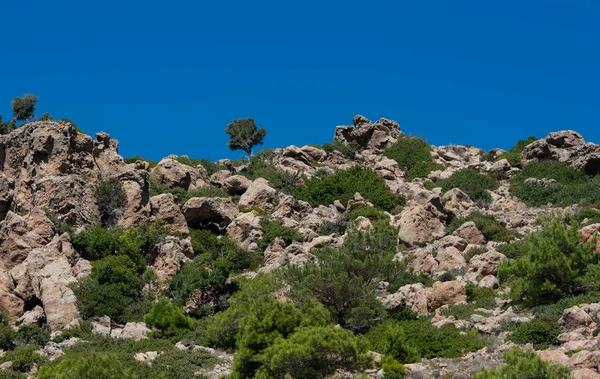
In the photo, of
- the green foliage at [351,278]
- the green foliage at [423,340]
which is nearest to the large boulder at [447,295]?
the green foliage at [351,278]

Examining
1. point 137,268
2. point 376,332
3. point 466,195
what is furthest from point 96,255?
point 466,195

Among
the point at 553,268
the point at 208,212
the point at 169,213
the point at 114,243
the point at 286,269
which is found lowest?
the point at 286,269

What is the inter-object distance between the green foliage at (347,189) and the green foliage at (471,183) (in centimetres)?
406

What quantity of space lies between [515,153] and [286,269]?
106ft

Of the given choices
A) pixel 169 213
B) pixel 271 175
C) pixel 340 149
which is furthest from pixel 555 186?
pixel 169 213

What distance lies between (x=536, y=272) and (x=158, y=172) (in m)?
24.9

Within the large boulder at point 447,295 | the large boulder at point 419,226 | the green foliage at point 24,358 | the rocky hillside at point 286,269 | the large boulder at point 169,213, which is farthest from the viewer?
the large boulder at point 169,213

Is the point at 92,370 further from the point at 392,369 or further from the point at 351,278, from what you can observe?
the point at 351,278

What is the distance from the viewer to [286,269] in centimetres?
2928

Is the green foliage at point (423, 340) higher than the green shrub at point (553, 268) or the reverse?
the reverse

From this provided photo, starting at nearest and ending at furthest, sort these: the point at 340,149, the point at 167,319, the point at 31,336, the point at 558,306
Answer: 1. the point at 558,306
2. the point at 31,336
3. the point at 167,319
4. the point at 340,149

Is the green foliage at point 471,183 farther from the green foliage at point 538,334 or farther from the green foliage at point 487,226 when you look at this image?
the green foliage at point 538,334

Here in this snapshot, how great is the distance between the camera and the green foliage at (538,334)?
23188 mm

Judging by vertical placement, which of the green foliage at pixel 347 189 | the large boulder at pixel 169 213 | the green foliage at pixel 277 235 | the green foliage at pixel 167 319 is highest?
the green foliage at pixel 347 189
